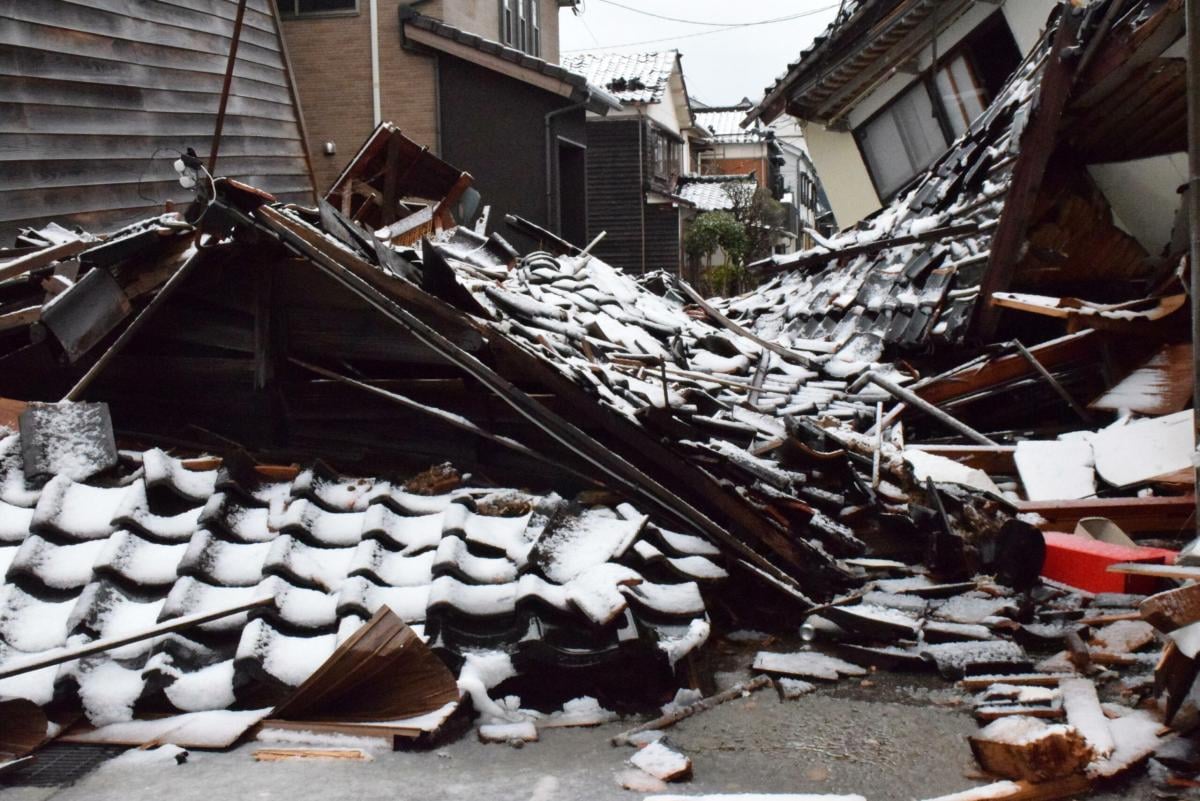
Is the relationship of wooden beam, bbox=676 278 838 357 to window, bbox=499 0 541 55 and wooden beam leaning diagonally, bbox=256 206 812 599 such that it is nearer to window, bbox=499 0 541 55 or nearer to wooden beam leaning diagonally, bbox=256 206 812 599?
wooden beam leaning diagonally, bbox=256 206 812 599

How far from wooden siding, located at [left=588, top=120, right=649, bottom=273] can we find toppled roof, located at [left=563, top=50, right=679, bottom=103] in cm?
138

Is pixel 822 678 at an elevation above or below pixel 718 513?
below

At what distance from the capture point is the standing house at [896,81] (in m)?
13.8

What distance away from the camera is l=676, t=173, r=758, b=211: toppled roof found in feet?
136

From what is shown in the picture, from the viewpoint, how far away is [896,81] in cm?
1576

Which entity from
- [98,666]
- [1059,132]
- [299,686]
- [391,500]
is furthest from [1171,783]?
[1059,132]

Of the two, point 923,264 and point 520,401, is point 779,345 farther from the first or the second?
point 520,401

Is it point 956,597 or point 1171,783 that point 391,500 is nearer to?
point 956,597

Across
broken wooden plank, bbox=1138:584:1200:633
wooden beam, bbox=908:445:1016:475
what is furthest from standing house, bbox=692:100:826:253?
broken wooden plank, bbox=1138:584:1200:633

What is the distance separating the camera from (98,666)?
3.96 metres

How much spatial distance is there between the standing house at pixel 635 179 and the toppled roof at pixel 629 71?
0.12ft

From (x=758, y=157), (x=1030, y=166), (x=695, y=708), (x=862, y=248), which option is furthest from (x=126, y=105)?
(x=758, y=157)

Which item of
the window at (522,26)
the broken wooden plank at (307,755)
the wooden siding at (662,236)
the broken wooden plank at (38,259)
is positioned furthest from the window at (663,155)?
the broken wooden plank at (307,755)

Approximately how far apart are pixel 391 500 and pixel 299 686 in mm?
1258
